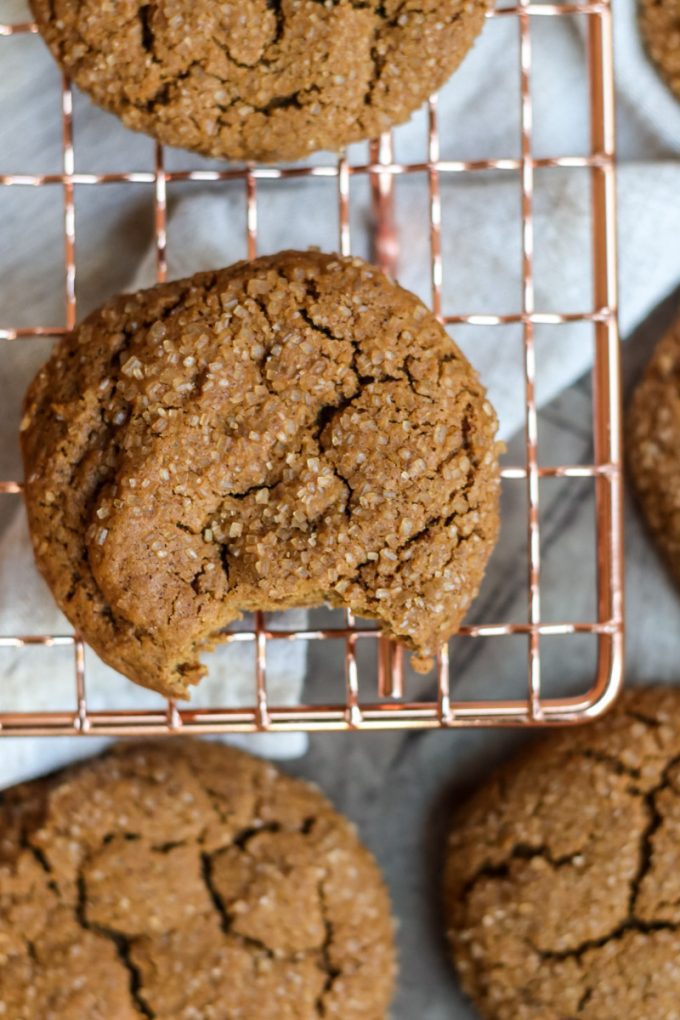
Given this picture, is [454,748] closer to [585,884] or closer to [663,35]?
[585,884]

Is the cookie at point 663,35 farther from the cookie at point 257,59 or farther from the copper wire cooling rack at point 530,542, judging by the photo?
the cookie at point 257,59

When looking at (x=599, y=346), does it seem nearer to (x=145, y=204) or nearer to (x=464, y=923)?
(x=145, y=204)

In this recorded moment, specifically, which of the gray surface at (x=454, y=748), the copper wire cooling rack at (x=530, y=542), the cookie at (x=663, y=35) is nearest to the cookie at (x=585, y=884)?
the gray surface at (x=454, y=748)

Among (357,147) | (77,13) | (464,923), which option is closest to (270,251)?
(357,147)

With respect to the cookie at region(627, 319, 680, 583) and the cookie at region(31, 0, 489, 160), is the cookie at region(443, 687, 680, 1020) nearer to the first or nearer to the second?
the cookie at region(627, 319, 680, 583)

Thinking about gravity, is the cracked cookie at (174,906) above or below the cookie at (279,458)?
below

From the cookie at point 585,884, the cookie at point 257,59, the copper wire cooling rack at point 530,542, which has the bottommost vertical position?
the cookie at point 585,884

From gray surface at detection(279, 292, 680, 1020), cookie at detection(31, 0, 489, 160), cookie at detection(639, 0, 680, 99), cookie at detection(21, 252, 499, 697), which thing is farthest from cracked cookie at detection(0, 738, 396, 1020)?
cookie at detection(639, 0, 680, 99)
